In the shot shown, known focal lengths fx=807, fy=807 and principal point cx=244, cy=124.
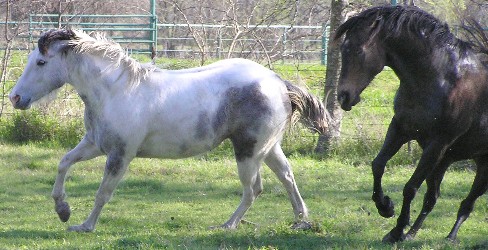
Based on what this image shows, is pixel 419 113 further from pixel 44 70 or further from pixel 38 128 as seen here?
pixel 38 128

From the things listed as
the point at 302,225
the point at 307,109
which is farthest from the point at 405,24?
the point at 302,225

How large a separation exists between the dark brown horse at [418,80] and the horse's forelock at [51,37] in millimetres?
2603

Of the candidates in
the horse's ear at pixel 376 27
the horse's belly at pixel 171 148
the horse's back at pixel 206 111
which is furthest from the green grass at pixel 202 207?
the horse's ear at pixel 376 27

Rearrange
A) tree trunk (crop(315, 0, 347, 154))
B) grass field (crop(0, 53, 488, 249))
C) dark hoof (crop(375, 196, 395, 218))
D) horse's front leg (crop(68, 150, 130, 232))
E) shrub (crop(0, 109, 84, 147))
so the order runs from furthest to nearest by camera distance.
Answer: shrub (crop(0, 109, 84, 147)) < tree trunk (crop(315, 0, 347, 154)) < horse's front leg (crop(68, 150, 130, 232)) < grass field (crop(0, 53, 488, 249)) < dark hoof (crop(375, 196, 395, 218))

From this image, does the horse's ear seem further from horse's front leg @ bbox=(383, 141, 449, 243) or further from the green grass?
the green grass

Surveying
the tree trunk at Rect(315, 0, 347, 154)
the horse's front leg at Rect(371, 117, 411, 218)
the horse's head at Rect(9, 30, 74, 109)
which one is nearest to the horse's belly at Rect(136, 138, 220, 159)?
the horse's head at Rect(9, 30, 74, 109)

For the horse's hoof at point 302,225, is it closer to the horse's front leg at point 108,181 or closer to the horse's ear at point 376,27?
the horse's front leg at point 108,181

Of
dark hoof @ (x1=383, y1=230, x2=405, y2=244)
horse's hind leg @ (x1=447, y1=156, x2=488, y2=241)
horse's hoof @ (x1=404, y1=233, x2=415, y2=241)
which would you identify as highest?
horse's hind leg @ (x1=447, y1=156, x2=488, y2=241)

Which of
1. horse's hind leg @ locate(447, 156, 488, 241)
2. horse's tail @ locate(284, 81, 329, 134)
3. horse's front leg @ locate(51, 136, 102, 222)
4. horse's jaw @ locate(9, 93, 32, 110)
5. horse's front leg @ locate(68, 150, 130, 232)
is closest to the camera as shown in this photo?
horse's hind leg @ locate(447, 156, 488, 241)

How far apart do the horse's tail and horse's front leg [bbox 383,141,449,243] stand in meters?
1.57

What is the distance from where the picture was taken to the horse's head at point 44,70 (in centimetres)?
745

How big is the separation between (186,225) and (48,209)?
1.76 meters

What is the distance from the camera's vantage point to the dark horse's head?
6.25 m

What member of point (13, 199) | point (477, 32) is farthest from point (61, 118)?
point (477, 32)
